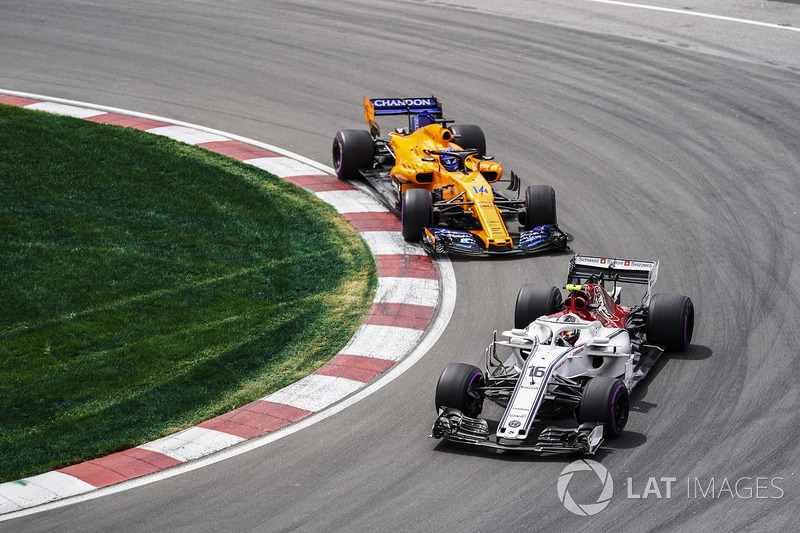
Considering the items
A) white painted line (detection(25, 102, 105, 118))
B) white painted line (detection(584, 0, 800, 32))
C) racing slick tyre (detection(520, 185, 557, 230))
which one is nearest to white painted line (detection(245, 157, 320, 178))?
white painted line (detection(25, 102, 105, 118))

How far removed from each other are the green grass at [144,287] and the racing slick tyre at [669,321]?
428 centimetres

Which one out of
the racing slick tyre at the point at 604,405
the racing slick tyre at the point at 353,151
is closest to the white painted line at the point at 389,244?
the racing slick tyre at the point at 353,151

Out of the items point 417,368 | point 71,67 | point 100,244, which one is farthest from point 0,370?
point 71,67

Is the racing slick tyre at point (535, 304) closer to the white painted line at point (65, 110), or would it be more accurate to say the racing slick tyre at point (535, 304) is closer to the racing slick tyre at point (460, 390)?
the racing slick tyre at point (460, 390)

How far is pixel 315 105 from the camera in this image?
2359 cm

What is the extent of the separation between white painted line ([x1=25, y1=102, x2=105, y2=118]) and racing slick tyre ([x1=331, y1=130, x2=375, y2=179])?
632 cm

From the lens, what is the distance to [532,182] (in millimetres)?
19703

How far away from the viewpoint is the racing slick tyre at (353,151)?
19.8 m

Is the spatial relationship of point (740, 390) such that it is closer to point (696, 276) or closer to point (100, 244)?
point (696, 276)

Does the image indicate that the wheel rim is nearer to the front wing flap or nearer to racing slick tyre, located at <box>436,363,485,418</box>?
racing slick tyre, located at <box>436,363,485,418</box>

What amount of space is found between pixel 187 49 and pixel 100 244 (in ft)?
36.5

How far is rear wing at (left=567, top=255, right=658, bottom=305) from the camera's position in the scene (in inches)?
552

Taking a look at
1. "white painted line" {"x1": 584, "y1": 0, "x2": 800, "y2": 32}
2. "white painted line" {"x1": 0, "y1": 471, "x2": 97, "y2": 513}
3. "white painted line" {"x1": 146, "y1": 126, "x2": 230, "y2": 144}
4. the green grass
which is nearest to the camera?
"white painted line" {"x1": 0, "y1": 471, "x2": 97, "y2": 513}

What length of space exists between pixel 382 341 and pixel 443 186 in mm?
4560
